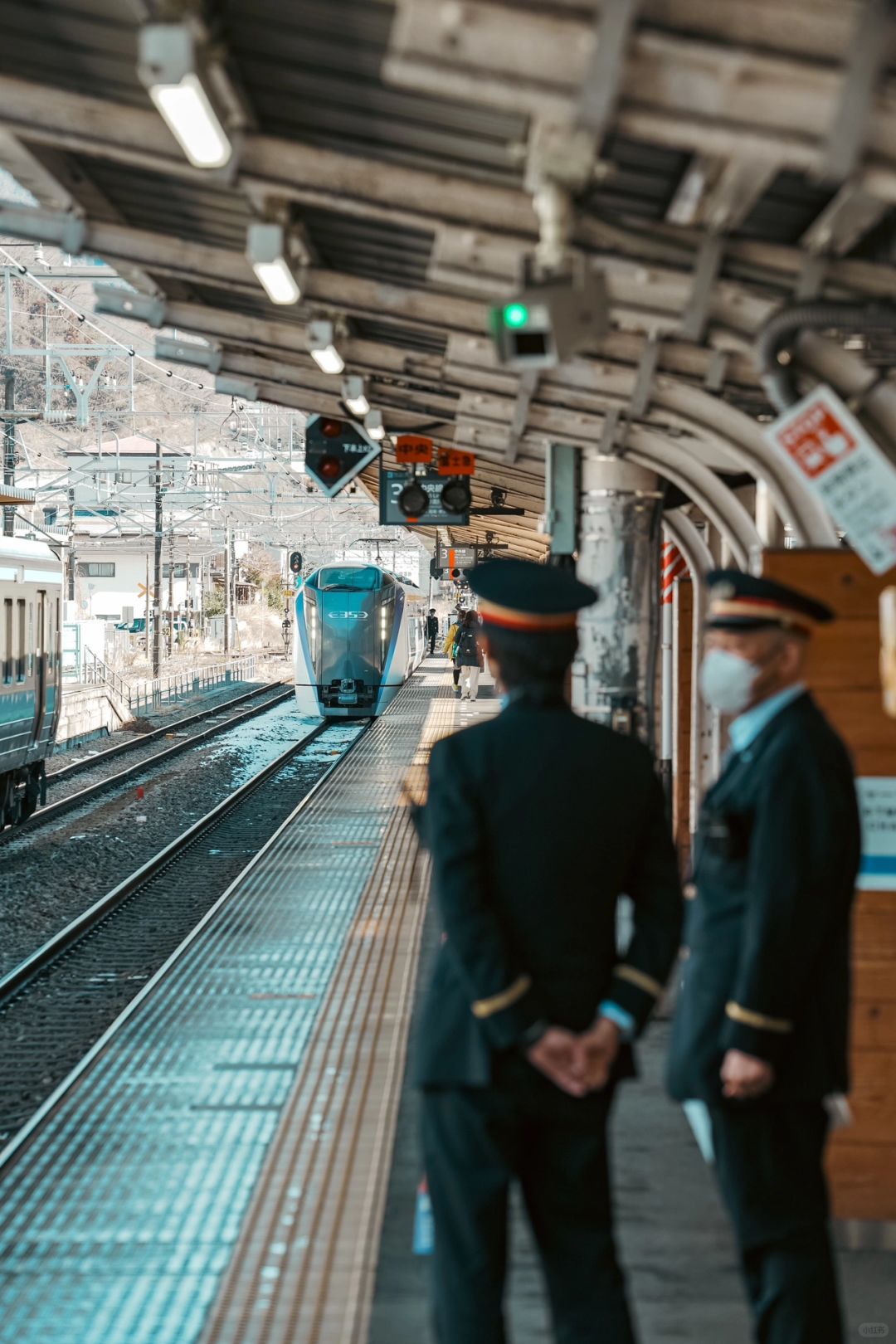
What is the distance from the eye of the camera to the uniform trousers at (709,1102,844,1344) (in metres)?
3.49

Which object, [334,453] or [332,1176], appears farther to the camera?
[334,453]

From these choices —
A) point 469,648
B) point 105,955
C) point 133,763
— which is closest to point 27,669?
point 105,955

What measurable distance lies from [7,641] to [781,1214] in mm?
14141

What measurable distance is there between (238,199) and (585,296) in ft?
6.55

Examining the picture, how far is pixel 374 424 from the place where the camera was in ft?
35.2

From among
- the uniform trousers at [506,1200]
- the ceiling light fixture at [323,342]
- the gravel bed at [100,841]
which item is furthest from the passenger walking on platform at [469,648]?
the uniform trousers at [506,1200]

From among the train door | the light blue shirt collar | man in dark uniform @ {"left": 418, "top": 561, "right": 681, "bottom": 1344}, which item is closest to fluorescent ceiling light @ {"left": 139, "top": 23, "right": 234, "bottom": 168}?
man in dark uniform @ {"left": 418, "top": 561, "right": 681, "bottom": 1344}

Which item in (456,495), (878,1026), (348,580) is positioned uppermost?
(456,495)

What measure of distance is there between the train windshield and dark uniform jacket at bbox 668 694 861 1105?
24.2 metres

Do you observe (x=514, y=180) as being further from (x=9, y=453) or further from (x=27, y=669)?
A: (x=9, y=453)

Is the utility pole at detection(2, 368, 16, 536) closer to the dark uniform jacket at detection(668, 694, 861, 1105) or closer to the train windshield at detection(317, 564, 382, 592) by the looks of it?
the train windshield at detection(317, 564, 382, 592)

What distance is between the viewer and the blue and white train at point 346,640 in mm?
27812

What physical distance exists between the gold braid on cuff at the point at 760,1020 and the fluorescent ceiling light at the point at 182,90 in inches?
102

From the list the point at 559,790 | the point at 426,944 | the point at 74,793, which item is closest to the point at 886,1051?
the point at 559,790
